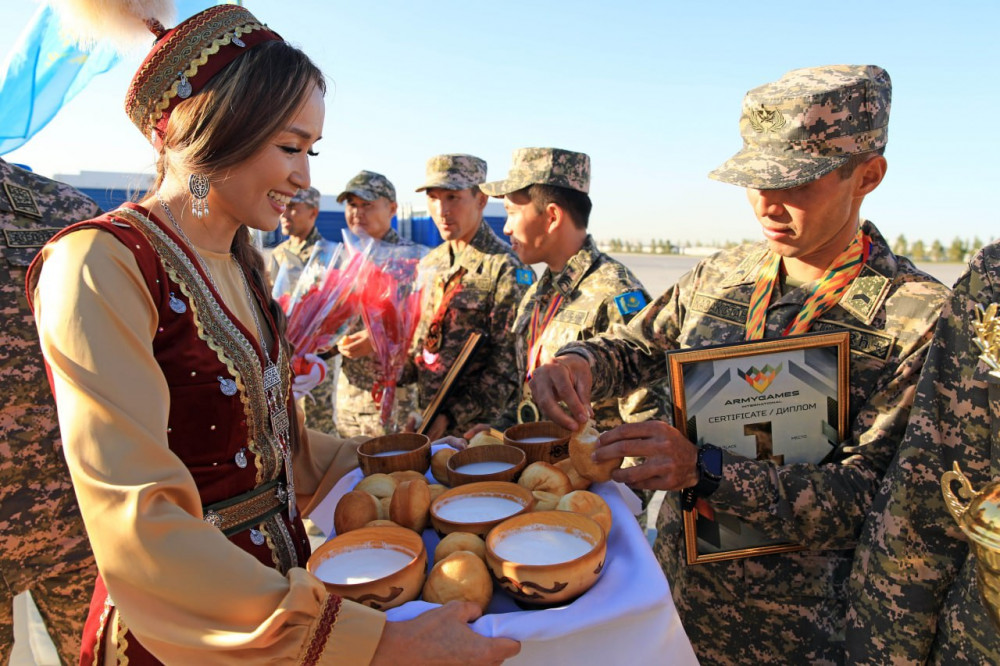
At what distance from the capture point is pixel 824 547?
193 cm

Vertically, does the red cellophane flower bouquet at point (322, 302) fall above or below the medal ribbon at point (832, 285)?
below

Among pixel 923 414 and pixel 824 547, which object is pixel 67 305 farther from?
pixel 824 547

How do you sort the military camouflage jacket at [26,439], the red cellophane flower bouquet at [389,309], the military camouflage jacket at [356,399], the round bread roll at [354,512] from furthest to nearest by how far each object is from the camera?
the military camouflage jacket at [356,399], the red cellophane flower bouquet at [389,309], the military camouflage jacket at [26,439], the round bread roll at [354,512]

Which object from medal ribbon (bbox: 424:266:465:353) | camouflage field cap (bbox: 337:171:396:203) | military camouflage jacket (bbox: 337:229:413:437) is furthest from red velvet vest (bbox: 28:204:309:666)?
camouflage field cap (bbox: 337:171:396:203)

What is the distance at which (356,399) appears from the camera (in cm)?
553

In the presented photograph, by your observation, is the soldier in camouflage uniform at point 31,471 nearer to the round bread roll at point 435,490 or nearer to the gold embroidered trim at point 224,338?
the gold embroidered trim at point 224,338

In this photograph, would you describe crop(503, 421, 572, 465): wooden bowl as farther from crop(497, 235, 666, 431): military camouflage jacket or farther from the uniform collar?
crop(497, 235, 666, 431): military camouflage jacket

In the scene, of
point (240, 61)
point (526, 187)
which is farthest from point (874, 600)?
point (526, 187)

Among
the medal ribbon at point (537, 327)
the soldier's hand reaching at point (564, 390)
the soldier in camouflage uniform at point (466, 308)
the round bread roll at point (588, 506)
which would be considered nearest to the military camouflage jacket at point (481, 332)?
the soldier in camouflage uniform at point (466, 308)

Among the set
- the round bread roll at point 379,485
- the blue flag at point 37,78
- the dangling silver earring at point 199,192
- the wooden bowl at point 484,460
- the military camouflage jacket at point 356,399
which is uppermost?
the blue flag at point 37,78

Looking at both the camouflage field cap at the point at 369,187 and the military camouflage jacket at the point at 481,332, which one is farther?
the camouflage field cap at the point at 369,187

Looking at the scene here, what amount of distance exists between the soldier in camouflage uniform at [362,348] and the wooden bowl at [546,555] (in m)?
2.79

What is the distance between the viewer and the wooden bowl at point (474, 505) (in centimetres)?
149

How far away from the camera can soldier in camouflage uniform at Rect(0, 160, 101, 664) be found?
235 cm
